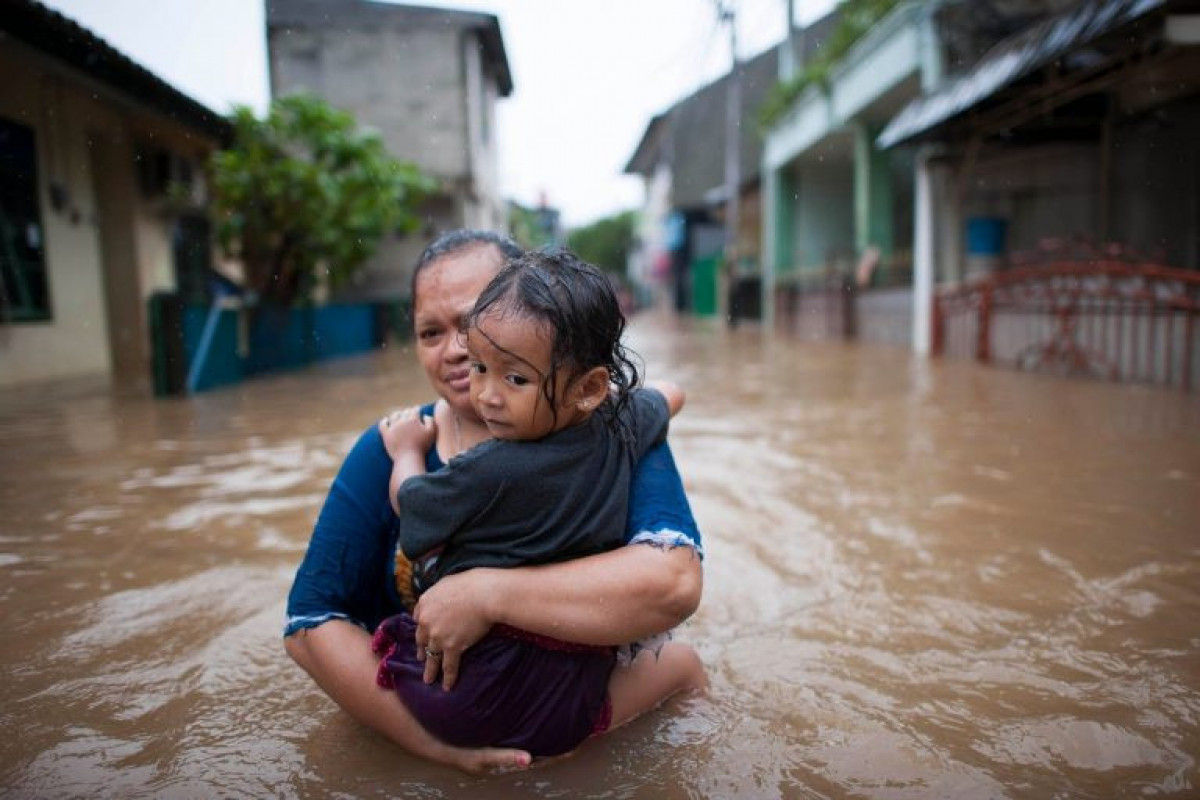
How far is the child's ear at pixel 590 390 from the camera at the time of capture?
1548 mm

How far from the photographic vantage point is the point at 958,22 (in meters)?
12.1

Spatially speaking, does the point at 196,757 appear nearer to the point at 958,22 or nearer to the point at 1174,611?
the point at 1174,611

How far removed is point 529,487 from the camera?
1550 millimetres

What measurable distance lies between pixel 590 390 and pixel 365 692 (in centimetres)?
78

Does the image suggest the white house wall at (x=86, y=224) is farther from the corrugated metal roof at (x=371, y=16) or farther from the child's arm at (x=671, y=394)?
the child's arm at (x=671, y=394)

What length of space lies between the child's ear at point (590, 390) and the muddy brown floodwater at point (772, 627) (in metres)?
0.75

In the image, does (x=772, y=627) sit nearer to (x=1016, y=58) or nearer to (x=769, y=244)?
(x=1016, y=58)

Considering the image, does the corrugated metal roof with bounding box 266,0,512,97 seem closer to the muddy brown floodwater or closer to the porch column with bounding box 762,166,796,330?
the porch column with bounding box 762,166,796,330

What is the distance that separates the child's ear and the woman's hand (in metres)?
0.34

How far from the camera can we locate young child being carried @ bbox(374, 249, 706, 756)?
1.51 metres

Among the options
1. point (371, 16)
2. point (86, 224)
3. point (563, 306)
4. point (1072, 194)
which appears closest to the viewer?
point (563, 306)

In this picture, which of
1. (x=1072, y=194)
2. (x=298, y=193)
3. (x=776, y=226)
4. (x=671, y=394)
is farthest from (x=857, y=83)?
(x=671, y=394)

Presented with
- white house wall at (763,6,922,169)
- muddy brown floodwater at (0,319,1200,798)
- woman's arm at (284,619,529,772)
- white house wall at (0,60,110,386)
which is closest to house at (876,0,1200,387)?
white house wall at (763,6,922,169)

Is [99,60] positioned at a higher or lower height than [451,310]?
higher
